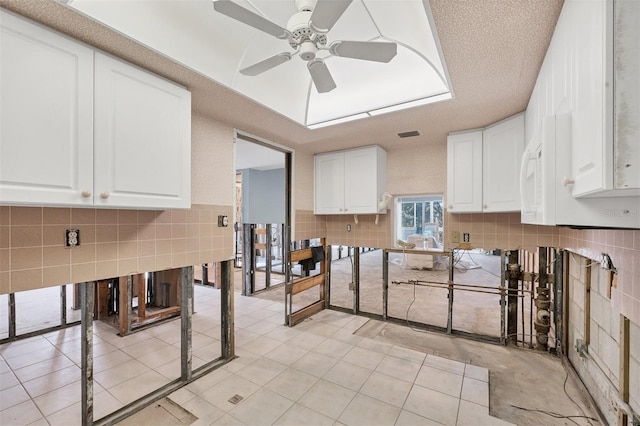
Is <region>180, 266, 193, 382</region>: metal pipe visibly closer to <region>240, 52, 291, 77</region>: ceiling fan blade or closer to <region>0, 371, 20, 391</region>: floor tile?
<region>0, 371, 20, 391</region>: floor tile

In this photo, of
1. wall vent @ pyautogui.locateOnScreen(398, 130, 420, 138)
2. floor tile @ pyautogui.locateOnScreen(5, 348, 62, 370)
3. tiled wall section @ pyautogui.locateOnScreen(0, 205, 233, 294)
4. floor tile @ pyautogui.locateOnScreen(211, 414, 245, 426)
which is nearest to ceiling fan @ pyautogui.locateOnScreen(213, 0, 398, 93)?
tiled wall section @ pyautogui.locateOnScreen(0, 205, 233, 294)

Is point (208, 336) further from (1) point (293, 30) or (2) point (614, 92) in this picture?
(2) point (614, 92)

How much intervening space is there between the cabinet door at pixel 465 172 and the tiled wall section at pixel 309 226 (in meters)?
1.86

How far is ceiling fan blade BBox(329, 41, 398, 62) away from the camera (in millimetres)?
1467

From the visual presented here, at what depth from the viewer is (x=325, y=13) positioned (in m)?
1.27

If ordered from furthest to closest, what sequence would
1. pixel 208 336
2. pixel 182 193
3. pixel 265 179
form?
pixel 265 179
pixel 208 336
pixel 182 193

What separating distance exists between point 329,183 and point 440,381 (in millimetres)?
2600

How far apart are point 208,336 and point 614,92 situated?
366 centimetres

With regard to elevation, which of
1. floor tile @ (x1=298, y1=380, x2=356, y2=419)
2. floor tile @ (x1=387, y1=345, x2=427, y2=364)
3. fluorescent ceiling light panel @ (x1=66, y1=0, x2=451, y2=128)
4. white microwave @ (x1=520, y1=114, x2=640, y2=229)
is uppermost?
fluorescent ceiling light panel @ (x1=66, y1=0, x2=451, y2=128)

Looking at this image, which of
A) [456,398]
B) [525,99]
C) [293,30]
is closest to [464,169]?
[525,99]

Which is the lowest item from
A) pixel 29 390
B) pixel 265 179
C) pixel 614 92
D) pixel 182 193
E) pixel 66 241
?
pixel 29 390

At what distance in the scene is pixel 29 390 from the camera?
2.22 m

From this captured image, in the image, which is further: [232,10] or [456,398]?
[456,398]

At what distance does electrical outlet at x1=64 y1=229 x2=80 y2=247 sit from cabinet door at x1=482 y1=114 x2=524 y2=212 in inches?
132
